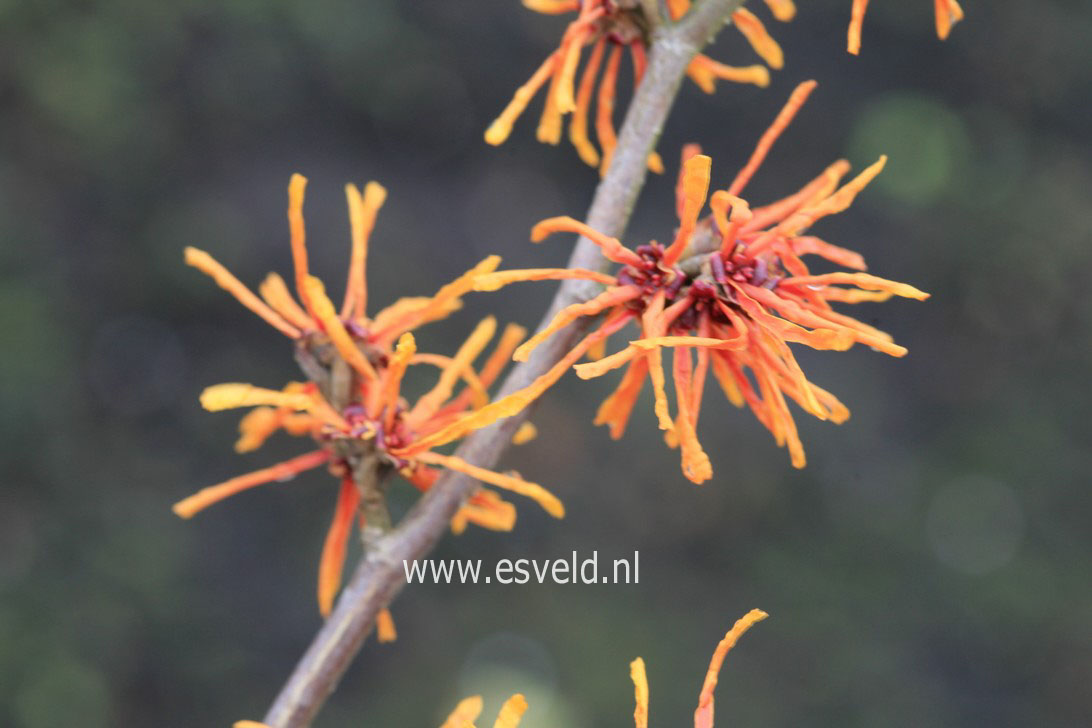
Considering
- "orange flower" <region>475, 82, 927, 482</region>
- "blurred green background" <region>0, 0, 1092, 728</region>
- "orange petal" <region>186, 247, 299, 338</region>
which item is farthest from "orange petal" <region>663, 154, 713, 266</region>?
"blurred green background" <region>0, 0, 1092, 728</region>

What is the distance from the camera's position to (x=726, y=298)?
559 millimetres

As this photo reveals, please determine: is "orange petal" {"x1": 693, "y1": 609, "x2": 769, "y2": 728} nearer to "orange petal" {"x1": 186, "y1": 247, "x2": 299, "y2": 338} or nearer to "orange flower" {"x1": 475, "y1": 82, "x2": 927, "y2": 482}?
"orange flower" {"x1": 475, "y1": 82, "x2": 927, "y2": 482}

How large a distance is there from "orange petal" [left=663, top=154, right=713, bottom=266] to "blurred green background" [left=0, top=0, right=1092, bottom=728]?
181cm

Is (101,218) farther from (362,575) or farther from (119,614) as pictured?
(362,575)

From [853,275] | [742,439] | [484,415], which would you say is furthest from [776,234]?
[742,439]

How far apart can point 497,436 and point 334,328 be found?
0.37ft

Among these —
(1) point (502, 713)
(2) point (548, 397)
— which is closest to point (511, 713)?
(1) point (502, 713)

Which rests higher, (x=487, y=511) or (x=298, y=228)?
(x=298, y=228)

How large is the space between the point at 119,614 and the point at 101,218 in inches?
39.3

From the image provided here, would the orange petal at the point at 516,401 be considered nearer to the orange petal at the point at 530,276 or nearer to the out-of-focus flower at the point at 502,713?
the orange petal at the point at 530,276

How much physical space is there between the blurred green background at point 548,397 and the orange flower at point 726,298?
5.85ft

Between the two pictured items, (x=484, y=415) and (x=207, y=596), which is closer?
(x=484, y=415)

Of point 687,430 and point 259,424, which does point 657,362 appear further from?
point 259,424

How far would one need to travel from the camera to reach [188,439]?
2.81 meters
